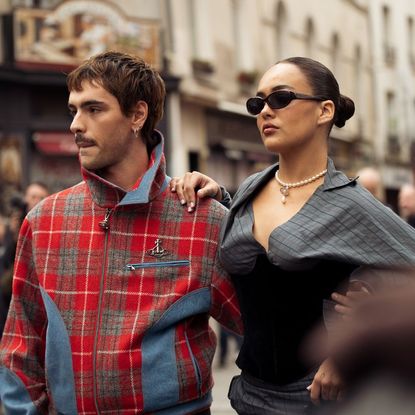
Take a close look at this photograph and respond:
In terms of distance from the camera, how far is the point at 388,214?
308cm

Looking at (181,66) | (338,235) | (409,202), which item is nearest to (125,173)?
(338,235)

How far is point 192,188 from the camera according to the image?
3.52 meters

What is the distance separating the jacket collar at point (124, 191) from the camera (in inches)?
135

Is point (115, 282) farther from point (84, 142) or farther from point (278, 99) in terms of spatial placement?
point (278, 99)

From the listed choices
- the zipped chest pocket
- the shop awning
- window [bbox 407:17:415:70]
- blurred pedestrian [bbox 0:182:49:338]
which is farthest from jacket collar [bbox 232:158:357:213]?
window [bbox 407:17:415:70]

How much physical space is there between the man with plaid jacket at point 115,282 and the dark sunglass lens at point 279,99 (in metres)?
0.42

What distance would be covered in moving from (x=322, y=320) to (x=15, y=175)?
1616 centimetres

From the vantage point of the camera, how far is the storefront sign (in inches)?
752

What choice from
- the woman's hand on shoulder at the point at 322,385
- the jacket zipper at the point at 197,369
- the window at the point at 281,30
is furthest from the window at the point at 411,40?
the woman's hand on shoulder at the point at 322,385

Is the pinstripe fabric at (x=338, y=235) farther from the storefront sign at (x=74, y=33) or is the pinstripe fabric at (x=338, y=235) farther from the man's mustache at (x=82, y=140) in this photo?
the storefront sign at (x=74, y=33)

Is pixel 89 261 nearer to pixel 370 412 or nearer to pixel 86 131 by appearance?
pixel 86 131

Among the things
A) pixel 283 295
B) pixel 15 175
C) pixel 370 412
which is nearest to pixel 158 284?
pixel 283 295

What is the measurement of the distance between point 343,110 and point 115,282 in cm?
83

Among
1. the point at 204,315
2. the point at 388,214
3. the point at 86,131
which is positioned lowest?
the point at 204,315
